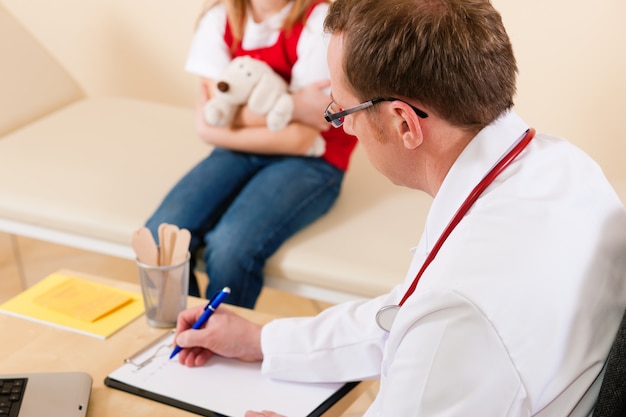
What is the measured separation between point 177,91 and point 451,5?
230 cm

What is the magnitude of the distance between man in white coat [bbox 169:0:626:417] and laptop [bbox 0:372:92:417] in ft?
0.86

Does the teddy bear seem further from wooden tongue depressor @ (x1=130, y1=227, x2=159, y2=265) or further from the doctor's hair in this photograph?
the doctor's hair

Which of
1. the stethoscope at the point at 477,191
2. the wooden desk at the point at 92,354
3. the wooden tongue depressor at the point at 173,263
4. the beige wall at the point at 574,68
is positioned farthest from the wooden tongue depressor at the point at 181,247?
the beige wall at the point at 574,68

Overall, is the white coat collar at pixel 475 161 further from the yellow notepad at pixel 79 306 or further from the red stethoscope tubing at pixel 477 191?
the yellow notepad at pixel 79 306

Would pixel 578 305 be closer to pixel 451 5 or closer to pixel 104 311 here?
pixel 451 5

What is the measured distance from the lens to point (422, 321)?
3.24ft

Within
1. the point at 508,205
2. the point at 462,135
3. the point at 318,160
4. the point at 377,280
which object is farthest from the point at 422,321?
the point at 318,160

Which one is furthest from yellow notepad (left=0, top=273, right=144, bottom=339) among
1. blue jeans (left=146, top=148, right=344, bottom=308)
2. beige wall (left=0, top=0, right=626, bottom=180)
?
beige wall (left=0, top=0, right=626, bottom=180)

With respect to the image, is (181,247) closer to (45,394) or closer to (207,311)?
(207,311)

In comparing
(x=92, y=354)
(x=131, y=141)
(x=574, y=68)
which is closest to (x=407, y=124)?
(x=92, y=354)

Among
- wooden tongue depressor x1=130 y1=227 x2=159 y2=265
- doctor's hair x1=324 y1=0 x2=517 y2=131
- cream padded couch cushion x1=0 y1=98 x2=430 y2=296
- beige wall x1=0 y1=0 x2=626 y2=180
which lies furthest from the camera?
beige wall x1=0 y1=0 x2=626 y2=180

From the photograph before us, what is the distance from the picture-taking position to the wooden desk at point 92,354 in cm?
135

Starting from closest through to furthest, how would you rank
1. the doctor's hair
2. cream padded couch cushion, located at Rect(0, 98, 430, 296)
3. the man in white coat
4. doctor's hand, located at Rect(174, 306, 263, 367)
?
the man in white coat, the doctor's hair, doctor's hand, located at Rect(174, 306, 263, 367), cream padded couch cushion, located at Rect(0, 98, 430, 296)

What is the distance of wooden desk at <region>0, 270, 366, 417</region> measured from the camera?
53.0 inches
